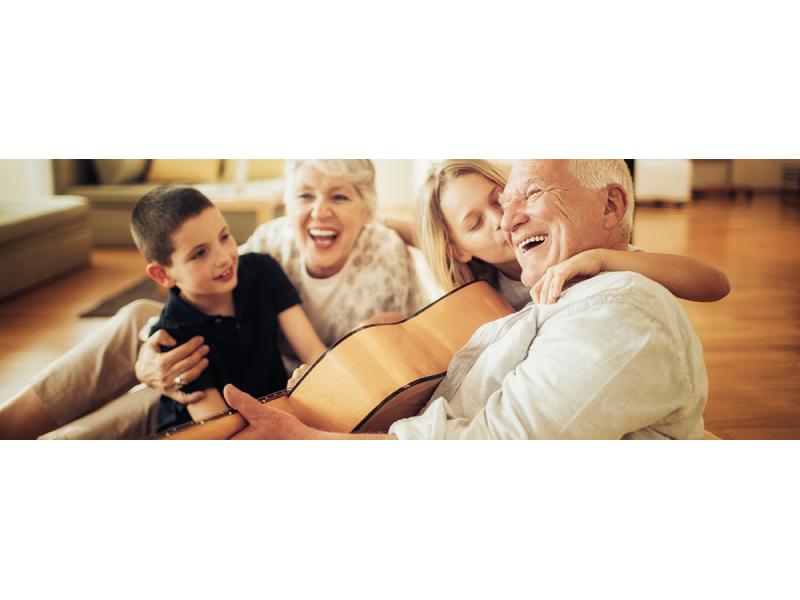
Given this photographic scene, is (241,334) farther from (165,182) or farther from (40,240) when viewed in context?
(40,240)

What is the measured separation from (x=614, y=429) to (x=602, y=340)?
0.71 feet

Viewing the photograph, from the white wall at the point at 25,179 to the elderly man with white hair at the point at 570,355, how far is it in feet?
2.40

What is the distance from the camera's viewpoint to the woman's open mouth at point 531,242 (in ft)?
A: 6.47

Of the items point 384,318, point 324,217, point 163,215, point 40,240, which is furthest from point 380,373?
point 40,240

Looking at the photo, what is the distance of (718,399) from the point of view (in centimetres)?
205

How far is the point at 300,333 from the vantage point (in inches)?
84.4

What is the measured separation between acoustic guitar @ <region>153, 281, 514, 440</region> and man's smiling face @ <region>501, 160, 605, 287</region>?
0.19 meters

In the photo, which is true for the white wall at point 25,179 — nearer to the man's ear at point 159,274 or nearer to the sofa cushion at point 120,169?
the sofa cushion at point 120,169

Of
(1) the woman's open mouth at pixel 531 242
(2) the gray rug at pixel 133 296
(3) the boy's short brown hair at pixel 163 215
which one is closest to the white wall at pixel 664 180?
(1) the woman's open mouth at pixel 531 242

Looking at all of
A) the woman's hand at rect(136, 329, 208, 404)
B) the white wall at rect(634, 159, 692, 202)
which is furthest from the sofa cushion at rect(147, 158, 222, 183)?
the white wall at rect(634, 159, 692, 202)

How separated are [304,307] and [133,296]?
448 mm

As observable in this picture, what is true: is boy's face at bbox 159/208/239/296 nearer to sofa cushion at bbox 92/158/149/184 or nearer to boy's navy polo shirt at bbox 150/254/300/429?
boy's navy polo shirt at bbox 150/254/300/429
